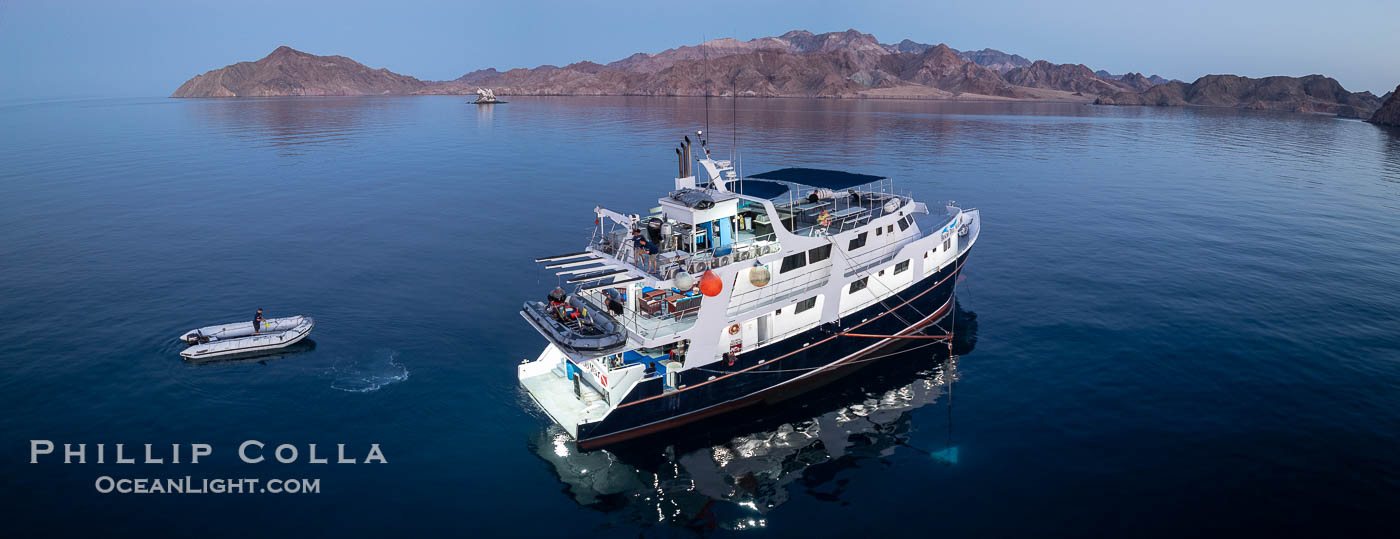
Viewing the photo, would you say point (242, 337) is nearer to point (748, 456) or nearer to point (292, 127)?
point (748, 456)

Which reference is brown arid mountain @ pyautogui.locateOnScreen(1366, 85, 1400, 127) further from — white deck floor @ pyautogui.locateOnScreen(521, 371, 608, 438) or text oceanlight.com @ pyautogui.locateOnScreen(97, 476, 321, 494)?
text oceanlight.com @ pyautogui.locateOnScreen(97, 476, 321, 494)

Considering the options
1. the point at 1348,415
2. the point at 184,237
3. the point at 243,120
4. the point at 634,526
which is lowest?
the point at 634,526

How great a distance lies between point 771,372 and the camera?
2655 centimetres

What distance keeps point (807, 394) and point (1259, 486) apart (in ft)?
47.7

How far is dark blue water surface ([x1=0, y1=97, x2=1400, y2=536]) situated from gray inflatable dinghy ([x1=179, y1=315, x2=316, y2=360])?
93cm

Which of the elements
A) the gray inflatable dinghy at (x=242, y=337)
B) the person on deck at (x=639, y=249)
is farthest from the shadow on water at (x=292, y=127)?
the person on deck at (x=639, y=249)

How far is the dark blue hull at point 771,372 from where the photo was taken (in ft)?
77.8

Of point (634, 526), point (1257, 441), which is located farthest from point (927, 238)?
point (634, 526)

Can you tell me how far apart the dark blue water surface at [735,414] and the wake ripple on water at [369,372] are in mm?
232

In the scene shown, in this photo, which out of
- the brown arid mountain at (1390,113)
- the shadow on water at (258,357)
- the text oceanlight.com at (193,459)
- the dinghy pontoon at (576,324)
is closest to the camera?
the text oceanlight.com at (193,459)

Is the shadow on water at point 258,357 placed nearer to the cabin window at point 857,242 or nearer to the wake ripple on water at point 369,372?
the wake ripple on water at point 369,372

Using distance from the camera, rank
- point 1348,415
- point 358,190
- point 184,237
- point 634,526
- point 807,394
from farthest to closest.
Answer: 1. point 358,190
2. point 184,237
3. point 807,394
4. point 1348,415
5. point 634,526

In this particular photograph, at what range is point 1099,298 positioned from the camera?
37.2 metres

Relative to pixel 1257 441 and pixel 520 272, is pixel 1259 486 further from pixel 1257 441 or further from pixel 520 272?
pixel 520 272
